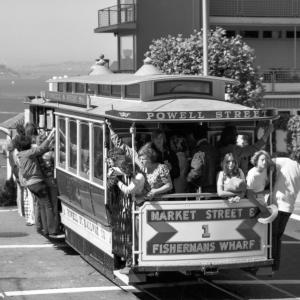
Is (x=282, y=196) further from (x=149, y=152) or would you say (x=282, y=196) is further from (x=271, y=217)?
(x=149, y=152)

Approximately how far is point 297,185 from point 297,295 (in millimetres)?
1367

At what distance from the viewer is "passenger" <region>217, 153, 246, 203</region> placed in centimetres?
973

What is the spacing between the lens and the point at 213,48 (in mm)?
25625

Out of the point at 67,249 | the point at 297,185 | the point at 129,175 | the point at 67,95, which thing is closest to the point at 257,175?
the point at 297,185

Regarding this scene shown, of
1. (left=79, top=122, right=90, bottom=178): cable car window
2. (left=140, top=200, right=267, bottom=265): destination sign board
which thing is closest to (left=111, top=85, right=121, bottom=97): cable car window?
(left=79, top=122, right=90, bottom=178): cable car window

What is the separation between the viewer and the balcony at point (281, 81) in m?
38.5

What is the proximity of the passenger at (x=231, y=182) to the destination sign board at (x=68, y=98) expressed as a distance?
239 centimetres

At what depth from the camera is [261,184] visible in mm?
10141

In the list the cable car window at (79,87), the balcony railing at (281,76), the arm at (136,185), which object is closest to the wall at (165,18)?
the balcony railing at (281,76)

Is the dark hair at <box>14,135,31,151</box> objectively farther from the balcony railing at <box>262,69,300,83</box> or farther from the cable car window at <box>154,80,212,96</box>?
the balcony railing at <box>262,69,300,83</box>

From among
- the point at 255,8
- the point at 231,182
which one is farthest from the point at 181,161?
the point at 255,8

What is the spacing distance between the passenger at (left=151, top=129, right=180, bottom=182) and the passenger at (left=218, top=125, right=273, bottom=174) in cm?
61

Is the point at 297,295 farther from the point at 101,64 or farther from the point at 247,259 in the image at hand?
the point at 101,64

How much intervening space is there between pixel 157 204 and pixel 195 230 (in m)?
0.54
